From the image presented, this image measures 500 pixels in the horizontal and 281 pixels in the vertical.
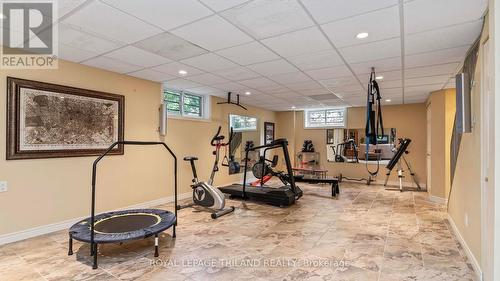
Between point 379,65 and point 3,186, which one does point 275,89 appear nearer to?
point 379,65

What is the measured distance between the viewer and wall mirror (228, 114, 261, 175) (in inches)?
305

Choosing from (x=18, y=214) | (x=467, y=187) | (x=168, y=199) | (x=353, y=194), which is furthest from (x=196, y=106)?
(x=467, y=187)

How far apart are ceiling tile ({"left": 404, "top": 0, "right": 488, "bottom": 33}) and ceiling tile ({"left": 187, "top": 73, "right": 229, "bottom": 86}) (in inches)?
123

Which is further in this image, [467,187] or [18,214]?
[18,214]

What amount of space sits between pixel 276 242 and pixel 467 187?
2454mm

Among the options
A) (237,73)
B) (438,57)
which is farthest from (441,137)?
(237,73)

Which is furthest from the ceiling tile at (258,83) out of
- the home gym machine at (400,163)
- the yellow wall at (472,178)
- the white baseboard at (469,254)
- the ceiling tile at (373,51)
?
the home gym machine at (400,163)

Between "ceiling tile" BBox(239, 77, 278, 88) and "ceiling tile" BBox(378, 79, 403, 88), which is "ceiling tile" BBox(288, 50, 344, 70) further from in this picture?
"ceiling tile" BBox(378, 79, 403, 88)

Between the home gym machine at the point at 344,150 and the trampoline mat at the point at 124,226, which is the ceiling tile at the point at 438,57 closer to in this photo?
the trampoline mat at the point at 124,226

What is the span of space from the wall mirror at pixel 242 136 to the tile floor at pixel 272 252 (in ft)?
11.2

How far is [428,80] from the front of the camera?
4781mm

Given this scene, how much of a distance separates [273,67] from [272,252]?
9.01 feet

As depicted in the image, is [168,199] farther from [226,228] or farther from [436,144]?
[436,144]

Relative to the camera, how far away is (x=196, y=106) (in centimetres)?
656
